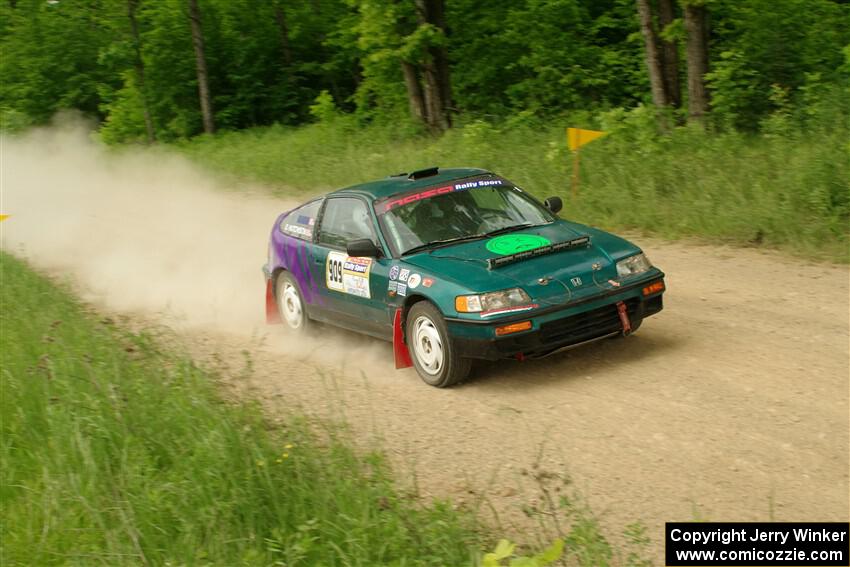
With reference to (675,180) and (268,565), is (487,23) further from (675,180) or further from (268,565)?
(268,565)

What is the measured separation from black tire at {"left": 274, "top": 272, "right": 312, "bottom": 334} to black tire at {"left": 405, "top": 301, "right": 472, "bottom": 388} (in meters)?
2.04

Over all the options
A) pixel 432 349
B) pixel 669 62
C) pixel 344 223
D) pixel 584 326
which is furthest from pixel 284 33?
pixel 584 326

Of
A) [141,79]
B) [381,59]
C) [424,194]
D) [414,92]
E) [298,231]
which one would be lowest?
[298,231]

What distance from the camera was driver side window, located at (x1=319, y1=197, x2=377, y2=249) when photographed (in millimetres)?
8906

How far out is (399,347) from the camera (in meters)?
8.27

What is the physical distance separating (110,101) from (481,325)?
1368 inches

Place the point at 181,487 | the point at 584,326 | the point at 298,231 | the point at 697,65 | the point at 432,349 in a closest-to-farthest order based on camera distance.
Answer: the point at 181,487 → the point at 584,326 → the point at 432,349 → the point at 298,231 → the point at 697,65

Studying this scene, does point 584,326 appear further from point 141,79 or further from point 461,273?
point 141,79

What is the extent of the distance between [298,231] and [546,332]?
3411 millimetres

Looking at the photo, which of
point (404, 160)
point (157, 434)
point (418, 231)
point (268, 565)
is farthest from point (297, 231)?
point (404, 160)

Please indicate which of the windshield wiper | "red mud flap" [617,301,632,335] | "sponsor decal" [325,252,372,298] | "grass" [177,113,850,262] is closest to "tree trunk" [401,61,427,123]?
"grass" [177,113,850,262]

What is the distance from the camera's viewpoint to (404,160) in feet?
69.9

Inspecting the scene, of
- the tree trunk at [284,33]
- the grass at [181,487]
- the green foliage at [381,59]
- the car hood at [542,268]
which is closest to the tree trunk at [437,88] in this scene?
the green foliage at [381,59]

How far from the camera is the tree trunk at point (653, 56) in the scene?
16.7 metres
